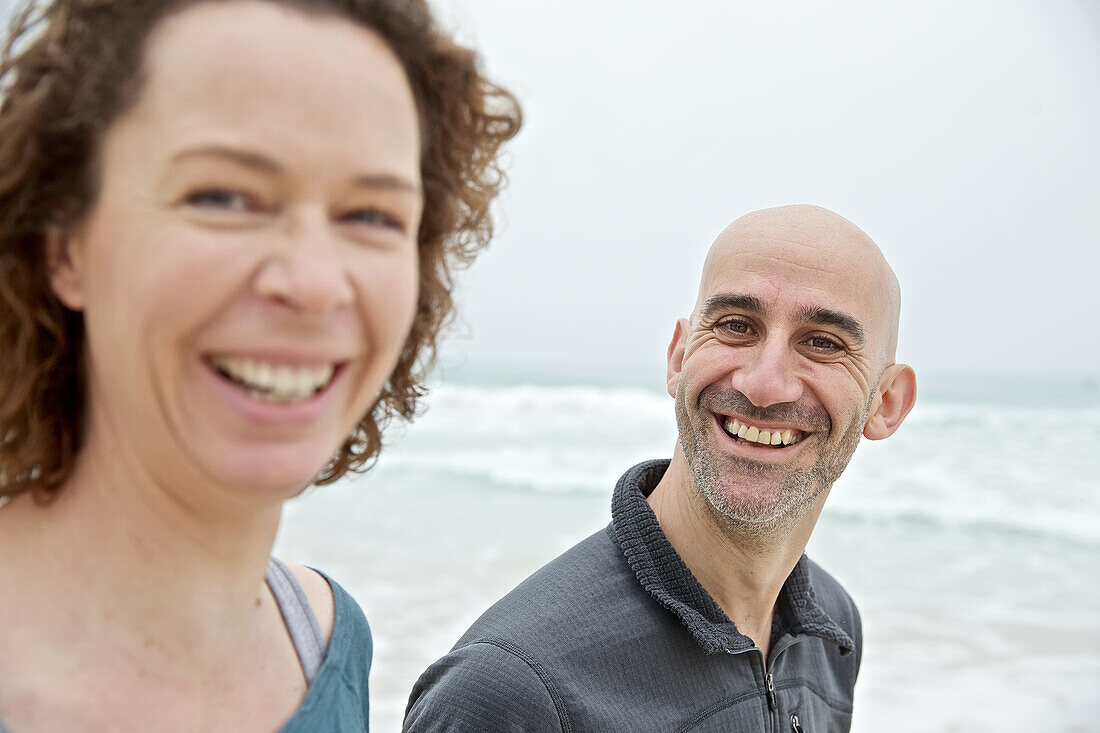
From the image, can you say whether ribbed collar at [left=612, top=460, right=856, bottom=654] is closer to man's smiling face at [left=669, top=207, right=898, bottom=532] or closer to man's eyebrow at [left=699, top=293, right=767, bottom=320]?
man's smiling face at [left=669, top=207, right=898, bottom=532]

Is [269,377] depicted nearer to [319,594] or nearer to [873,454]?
[319,594]

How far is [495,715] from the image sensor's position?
1885mm

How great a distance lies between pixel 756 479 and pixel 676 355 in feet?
1.65

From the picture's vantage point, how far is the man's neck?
2268mm

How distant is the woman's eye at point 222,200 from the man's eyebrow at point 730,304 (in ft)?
5.00

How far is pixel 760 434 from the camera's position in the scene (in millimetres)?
2283

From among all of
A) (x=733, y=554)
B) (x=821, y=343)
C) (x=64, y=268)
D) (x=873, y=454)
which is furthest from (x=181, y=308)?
(x=873, y=454)

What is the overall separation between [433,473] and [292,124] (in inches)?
483

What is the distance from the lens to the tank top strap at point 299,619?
1439 millimetres

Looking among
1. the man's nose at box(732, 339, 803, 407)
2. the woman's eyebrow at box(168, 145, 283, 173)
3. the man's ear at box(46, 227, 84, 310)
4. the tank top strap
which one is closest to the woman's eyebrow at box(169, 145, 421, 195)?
the woman's eyebrow at box(168, 145, 283, 173)

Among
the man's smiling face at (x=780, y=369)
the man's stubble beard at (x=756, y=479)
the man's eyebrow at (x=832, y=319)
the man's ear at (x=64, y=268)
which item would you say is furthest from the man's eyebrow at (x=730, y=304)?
the man's ear at (x=64, y=268)

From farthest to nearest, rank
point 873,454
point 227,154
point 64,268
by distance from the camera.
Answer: point 873,454
point 64,268
point 227,154

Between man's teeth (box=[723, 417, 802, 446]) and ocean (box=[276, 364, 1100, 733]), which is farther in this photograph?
ocean (box=[276, 364, 1100, 733])

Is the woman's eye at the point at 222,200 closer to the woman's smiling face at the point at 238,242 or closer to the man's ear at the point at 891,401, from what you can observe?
the woman's smiling face at the point at 238,242
